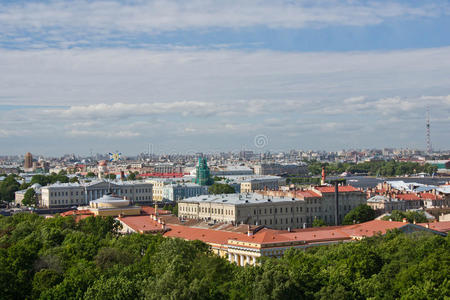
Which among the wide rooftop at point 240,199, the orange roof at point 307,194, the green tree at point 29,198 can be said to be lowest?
the green tree at point 29,198

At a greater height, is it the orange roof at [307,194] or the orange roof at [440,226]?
the orange roof at [307,194]

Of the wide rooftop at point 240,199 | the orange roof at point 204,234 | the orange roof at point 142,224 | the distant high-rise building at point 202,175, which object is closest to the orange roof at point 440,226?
the orange roof at point 204,234

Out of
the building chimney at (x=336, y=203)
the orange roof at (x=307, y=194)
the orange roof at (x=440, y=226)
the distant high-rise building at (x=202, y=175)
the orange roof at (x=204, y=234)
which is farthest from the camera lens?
the distant high-rise building at (x=202, y=175)

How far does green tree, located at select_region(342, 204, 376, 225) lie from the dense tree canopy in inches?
1192

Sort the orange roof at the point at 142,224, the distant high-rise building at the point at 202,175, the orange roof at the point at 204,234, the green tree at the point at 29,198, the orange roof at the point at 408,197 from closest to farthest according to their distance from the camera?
the orange roof at the point at 204,234 → the orange roof at the point at 142,224 → the orange roof at the point at 408,197 → the green tree at the point at 29,198 → the distant high-rise building at the point at 202,175

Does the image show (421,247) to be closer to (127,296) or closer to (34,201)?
(127,296)

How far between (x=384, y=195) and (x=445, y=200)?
446 inches

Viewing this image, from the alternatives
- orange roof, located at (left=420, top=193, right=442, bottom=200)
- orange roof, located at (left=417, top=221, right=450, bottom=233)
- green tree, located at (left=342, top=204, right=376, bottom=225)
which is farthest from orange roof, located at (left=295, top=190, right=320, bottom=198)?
orange roof, located at (left=420, top=193, right=442, bottom=200)

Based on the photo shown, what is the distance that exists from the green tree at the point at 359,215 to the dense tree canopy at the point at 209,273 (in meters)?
30.3

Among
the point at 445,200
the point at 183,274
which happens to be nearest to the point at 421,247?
the point at 183,274

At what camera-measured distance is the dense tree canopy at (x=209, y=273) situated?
36844mm

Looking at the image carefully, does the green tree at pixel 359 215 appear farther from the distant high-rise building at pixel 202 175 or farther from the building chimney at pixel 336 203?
the distant high-rise building at pixel 202 175

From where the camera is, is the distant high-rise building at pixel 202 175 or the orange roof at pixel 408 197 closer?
the orange roof at pixel 408 197

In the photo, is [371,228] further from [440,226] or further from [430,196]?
[430,196]
